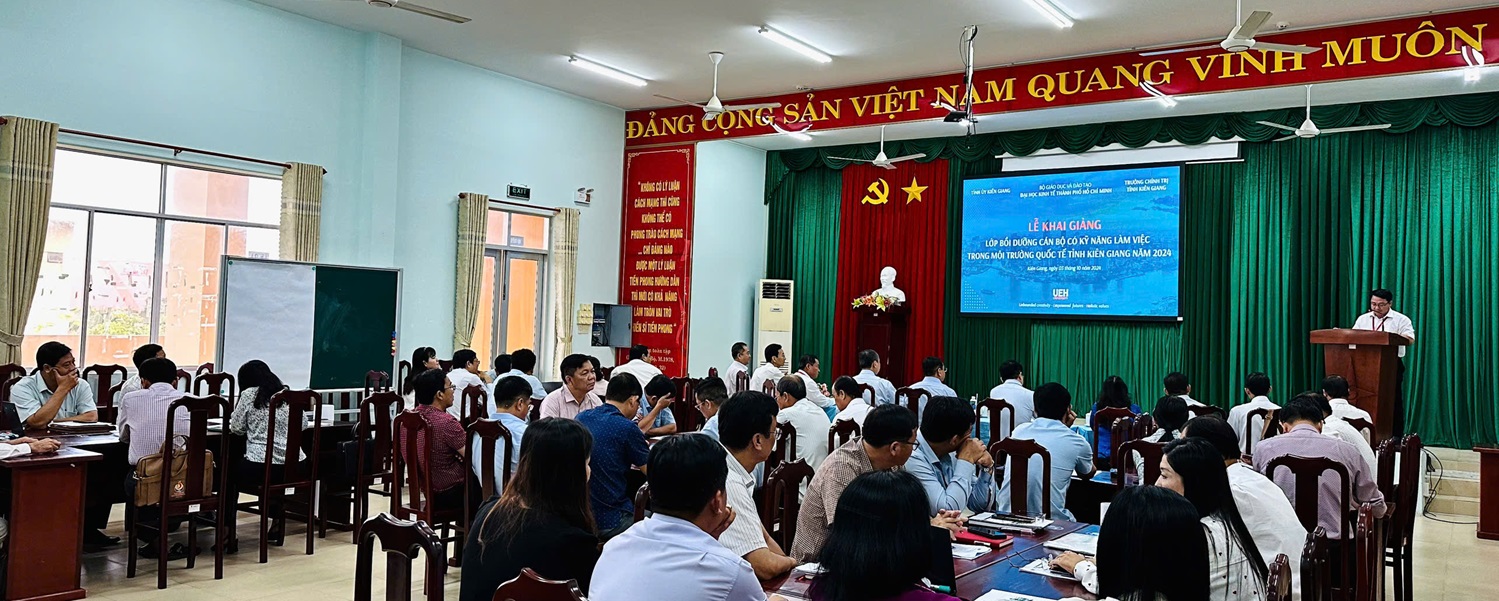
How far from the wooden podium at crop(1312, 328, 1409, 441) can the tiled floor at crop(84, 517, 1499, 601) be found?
48.5 inches

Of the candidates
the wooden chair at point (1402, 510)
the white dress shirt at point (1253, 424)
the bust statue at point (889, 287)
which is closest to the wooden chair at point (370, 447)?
the wooden chair at point (1402, 510)

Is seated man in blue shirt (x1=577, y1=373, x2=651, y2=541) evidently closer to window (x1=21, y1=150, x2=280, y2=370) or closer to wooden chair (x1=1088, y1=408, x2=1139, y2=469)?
wooden chair (x1=1088, y1=408, x2=1139, y2=469)

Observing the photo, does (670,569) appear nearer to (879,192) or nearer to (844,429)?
(844,429)

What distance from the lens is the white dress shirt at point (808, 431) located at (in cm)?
520

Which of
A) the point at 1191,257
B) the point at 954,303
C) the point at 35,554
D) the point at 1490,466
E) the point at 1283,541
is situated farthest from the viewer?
the point at 954,303

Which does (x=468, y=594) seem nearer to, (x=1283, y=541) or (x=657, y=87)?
(x=1283, y=541)

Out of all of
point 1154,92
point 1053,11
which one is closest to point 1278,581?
point 1053,11

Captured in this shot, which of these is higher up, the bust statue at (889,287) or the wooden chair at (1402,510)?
the bust statue at (889,287)

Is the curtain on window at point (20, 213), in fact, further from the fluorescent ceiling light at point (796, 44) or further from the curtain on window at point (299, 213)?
the fluorescent ceiling light at point (796, 44)

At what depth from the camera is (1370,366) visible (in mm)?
7164

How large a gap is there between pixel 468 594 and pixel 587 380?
3.09 m

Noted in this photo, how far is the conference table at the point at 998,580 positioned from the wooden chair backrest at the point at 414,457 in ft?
7.74

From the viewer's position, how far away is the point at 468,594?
8.12 ft

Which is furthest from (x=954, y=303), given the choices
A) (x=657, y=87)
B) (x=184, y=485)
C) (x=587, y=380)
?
(x=184, y=485)
